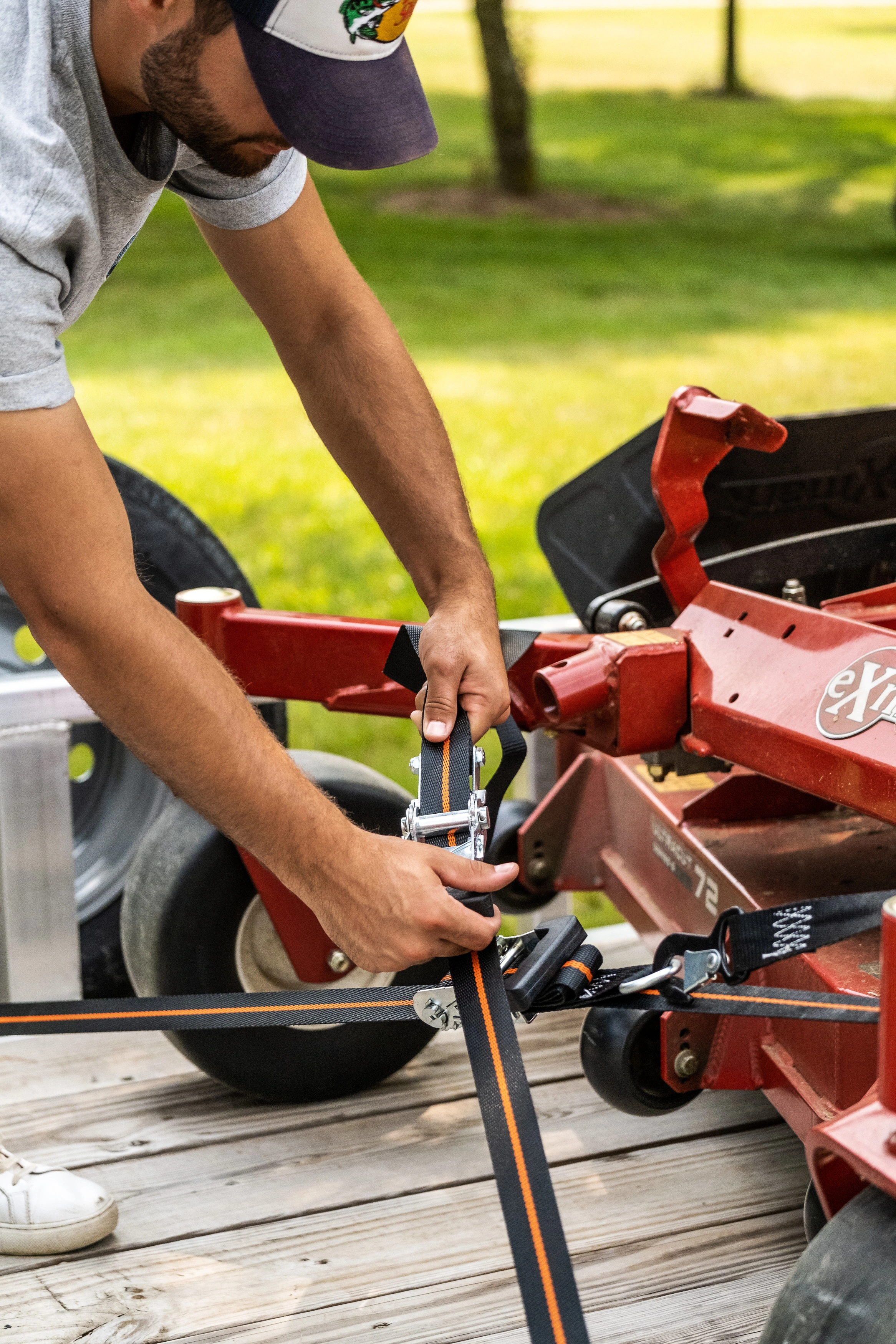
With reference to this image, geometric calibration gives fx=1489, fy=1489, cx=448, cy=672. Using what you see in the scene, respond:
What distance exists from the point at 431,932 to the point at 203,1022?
404mm

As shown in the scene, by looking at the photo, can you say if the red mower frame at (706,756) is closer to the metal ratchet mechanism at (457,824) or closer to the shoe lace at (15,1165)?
the metal ratchet mechanism at (457,824)

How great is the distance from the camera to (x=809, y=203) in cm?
1556

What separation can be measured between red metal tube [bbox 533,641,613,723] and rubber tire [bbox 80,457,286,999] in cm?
106

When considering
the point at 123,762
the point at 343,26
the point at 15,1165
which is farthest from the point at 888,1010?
the point at 123,762

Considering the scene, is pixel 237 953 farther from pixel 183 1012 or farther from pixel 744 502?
pixel 744 502

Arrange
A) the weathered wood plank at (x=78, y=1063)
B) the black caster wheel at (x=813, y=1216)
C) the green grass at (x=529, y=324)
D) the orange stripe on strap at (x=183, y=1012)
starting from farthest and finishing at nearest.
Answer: the green grass at (x=529, y=324), the weathered wood plank at (x=78, y=1063), the orange stripe on strap at (x=183, y=1012), the black caster wheel at (x=813, y=1216)

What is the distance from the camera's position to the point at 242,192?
2078 mm

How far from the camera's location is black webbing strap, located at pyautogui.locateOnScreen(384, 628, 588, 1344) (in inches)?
56.4

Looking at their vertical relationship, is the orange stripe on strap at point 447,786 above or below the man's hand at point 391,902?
below

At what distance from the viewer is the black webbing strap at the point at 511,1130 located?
143cm

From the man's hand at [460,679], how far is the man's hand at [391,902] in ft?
1.13

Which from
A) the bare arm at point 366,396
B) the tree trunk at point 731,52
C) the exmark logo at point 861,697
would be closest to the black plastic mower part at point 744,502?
the bare arm at point 366,396

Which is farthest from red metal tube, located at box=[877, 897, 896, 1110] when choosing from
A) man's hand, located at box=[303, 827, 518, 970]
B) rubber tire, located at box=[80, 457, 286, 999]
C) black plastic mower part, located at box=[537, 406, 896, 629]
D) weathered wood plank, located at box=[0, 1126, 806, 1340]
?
rubber tire, located at box=[80, 457, 286, 999]

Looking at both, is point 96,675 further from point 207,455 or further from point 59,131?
point 207,455
